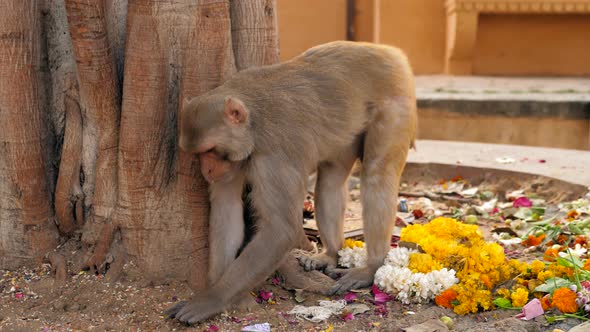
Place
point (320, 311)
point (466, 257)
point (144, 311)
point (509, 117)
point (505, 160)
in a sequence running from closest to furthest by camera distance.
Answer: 1. point (144, 311)
2. point (320, 311)
3. point (466, 257)
4. point (505, 160)
5. point (509, 117)

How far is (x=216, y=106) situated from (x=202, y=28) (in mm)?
494

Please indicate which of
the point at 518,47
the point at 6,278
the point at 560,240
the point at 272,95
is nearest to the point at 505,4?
the point at 518,47

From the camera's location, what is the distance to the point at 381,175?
12.7 feet

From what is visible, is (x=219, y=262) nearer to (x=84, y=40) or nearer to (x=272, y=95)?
(x=272, y=95)

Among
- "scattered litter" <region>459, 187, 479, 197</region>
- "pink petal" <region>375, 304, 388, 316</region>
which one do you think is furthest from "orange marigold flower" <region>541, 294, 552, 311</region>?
"scattered litter" <region>459, 187, 479, 197</region>

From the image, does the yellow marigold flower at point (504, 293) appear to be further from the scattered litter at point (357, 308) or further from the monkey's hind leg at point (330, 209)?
the monkey's hind leg at point (330, 209)

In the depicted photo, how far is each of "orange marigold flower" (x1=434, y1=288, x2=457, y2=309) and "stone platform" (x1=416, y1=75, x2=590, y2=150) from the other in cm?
609

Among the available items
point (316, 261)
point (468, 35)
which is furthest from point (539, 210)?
point (468, 35)

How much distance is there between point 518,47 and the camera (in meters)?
12.7

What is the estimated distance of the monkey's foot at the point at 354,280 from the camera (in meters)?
3.89

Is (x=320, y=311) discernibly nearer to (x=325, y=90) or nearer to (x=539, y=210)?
(x=325, y=90)

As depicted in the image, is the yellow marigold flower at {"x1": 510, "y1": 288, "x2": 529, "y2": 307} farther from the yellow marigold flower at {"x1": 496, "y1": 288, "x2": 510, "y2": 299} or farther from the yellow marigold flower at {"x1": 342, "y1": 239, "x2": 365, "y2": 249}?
the yellow marigold flower at {"x1": 342, "y1": 239, "x2": 365, "y2": 249}

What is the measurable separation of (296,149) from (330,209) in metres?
0.84

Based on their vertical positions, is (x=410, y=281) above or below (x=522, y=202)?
above
